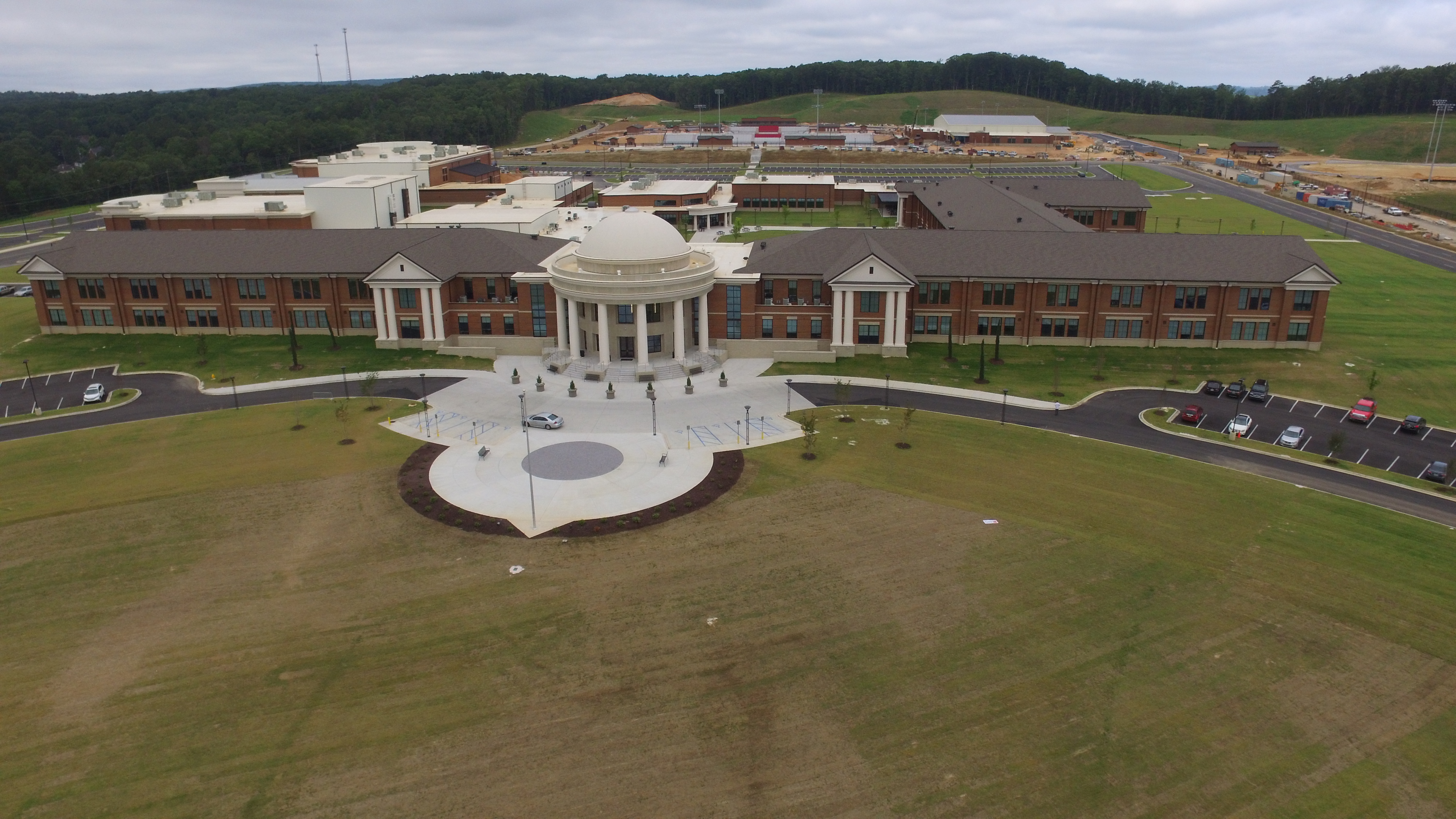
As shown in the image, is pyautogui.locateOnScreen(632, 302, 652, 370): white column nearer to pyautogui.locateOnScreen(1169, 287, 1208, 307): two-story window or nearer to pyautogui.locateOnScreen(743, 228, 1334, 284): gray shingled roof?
pyautogui.locateOnScreen(743, 228, 1334, 284): gray shingled roof

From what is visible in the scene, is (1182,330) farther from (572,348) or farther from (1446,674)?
(572,348)

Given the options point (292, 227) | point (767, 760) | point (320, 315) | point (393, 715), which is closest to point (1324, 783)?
point (767, 760)

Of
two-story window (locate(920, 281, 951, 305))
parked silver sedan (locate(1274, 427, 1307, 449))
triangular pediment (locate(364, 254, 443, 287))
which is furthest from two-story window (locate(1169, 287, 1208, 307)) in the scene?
triangular pediment (locate(364, 254, 443, 287))

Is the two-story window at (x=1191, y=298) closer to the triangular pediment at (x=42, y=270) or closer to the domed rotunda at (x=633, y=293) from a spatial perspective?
the domed rotunda at (x=633, y=293)

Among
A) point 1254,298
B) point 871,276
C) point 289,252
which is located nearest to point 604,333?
point 871,276

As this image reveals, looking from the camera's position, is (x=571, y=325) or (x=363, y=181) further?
(x=363, y=181)

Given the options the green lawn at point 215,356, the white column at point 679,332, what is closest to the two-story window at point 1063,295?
the white column at point 679,332

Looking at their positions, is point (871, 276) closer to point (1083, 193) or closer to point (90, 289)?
point (1083, 193)
